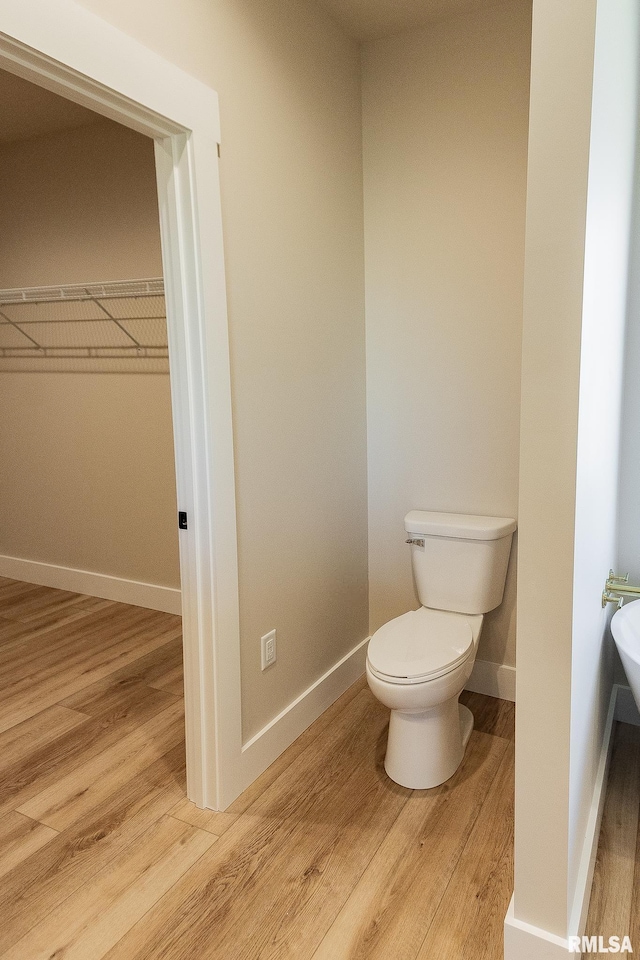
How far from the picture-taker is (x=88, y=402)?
3686 millimetres

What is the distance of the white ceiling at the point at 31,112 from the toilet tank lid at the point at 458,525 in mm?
2409

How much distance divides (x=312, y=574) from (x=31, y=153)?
296 centimetres

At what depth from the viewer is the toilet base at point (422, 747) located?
2061 millimetres

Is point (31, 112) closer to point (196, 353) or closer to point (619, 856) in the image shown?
point (196, 353)

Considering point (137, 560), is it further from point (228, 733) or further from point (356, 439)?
point (228, 733)

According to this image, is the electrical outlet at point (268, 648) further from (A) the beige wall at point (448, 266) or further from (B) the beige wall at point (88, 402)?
(B) the beige wall at point (88, 402)

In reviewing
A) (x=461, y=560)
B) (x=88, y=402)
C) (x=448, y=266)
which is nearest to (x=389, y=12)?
(x=448, y=266)

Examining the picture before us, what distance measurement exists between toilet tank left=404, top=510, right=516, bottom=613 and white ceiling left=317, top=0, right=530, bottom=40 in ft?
6.02

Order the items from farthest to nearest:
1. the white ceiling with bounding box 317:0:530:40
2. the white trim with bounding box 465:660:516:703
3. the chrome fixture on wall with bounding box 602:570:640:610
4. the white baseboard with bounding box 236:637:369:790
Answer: the white trim with bounding box 465:660:516:703 → the white ceiling with bounding box 317:0:530:40 → the white baseboard with bounding box 236:637:369:790 → the chrome fixture on wall with bounding box 602:570:640:610

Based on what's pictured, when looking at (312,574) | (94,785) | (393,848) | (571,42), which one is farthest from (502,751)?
(571,42)

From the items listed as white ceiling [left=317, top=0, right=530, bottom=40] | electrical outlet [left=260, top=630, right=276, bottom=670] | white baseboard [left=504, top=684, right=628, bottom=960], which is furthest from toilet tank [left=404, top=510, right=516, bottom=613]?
white ceiling [left=317, top=0, right=530, bottom=40]

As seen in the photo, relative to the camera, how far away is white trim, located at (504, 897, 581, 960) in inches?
53.6

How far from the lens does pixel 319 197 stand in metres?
2.34

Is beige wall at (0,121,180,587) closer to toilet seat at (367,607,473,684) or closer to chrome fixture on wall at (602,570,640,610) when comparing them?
toilet seat at (367,607,473,684)
